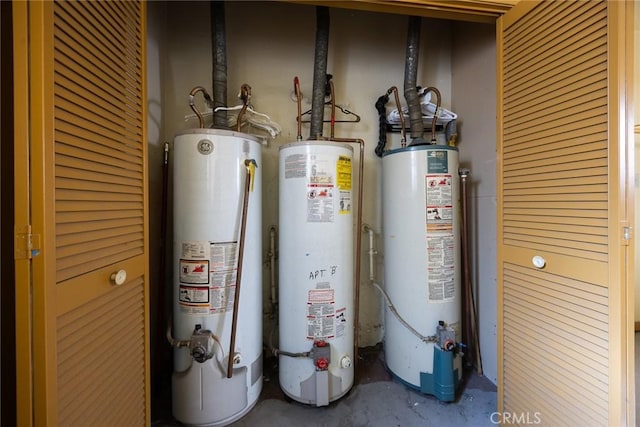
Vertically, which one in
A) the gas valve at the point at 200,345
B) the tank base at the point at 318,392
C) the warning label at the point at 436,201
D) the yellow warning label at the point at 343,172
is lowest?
the tank base at the point at 318,392

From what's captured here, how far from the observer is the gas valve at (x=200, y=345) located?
1152mm

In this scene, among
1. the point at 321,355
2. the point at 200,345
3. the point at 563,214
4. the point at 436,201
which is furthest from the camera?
the point at 436,201

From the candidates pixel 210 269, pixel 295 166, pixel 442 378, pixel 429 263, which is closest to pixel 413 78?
pixel 295 166

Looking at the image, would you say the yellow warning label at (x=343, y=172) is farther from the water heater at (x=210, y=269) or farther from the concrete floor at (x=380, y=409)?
the concrete floor at (x=380, y=409)

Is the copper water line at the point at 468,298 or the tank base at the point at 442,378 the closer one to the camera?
the tank base at the point at 442,378

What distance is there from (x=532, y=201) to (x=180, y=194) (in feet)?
4.82

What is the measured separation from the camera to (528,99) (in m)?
1.05

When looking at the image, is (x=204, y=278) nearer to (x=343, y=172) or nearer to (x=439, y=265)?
(x=343, y=172)

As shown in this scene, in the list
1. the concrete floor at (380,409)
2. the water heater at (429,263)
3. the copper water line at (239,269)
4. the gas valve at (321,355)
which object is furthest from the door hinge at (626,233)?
the copper water line at (239,269)

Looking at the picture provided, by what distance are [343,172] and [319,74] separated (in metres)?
0.63

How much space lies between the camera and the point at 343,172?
4.50 ft

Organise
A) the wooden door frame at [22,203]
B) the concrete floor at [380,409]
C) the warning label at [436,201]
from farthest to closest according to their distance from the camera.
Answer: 1. the warning label at [436,201]
2. the concrete floor at [380,409]
3. the wooden door frame at [22,203]

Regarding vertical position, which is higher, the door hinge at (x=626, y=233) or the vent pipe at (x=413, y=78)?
the vent pipe at (x=413, y=78)

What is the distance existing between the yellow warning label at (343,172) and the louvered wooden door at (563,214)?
26.8 inches
